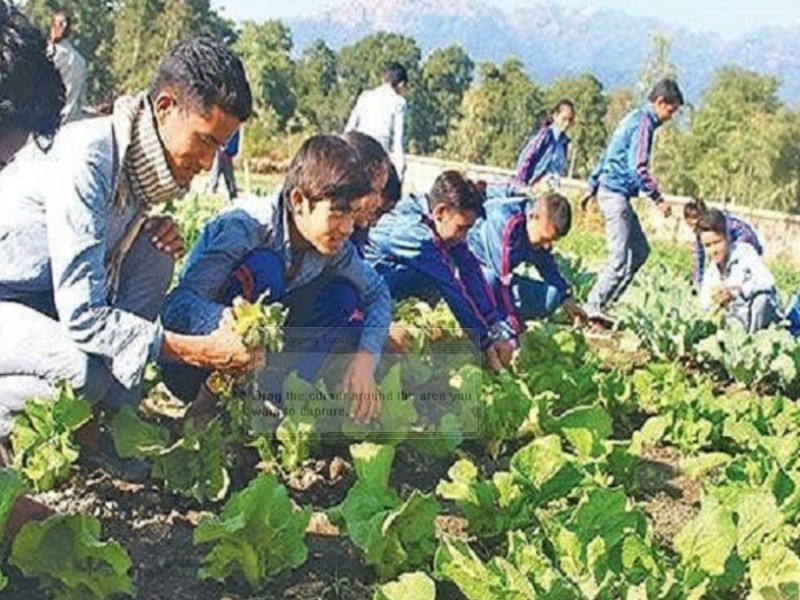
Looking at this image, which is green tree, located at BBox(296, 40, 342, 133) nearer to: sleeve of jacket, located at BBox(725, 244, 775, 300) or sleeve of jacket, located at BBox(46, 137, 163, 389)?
sleeve of jacket, located at BBox(725, 244, 775, 300)

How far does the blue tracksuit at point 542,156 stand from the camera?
38.0 feet

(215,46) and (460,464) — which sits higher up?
(215,46)

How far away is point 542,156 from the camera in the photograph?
1170 cm

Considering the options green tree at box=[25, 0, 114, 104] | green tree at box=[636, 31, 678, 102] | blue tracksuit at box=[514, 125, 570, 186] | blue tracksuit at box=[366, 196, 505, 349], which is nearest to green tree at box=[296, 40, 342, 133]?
green tree at box=[25, 0, 114, 104]

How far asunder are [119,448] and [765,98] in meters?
59.3

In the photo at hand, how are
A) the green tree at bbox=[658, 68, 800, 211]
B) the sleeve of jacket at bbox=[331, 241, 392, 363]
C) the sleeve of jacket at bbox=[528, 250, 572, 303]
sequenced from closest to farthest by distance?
1. the sleeve of jacket at bbox=[331, 241, 392, 363]
2. the sleeve of jacket at bbox=[528, 250, 572, 303]
3. the green tree at bbox=[658, 68, 800, 211]

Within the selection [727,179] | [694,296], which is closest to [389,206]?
[694,296]

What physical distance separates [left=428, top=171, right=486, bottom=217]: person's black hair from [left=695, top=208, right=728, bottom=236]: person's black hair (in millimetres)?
2055

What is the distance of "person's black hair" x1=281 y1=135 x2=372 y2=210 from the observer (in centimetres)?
388

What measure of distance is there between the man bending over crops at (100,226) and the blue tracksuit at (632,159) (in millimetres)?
5272

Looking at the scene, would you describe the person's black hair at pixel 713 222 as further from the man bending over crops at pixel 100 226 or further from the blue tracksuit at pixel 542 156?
the blue tracksuit at pixel 542 156

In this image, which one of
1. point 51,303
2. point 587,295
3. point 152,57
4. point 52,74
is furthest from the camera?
point 152,57

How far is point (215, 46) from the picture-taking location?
11.5 feet

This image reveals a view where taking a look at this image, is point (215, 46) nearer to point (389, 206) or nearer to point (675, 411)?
point (389, 206)
